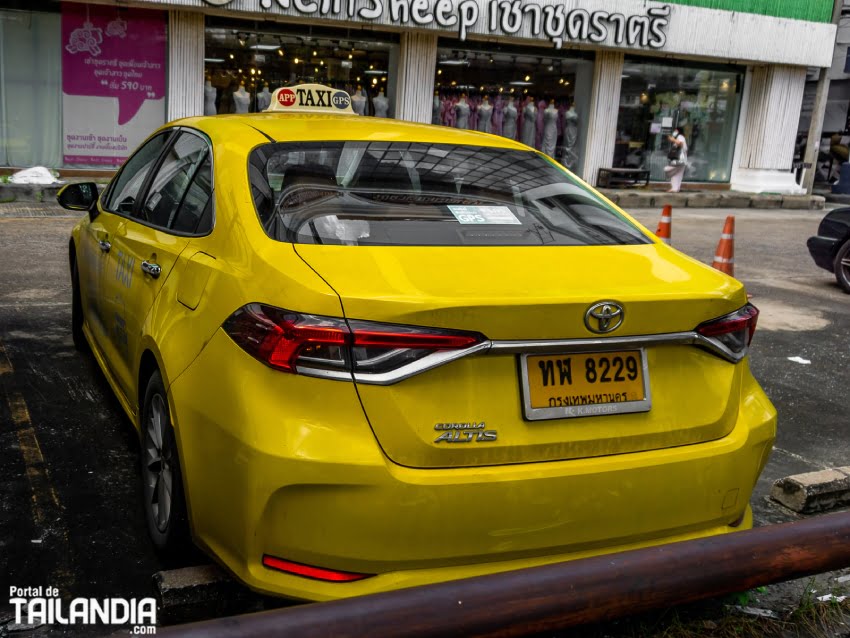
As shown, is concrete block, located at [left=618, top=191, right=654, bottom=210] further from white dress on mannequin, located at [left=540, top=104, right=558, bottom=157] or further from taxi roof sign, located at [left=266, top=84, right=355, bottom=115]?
taxi roof sign, located at [left=266, top=84, right=355, bottom=115]

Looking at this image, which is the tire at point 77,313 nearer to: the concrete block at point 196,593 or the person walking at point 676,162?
the concrete block at point 196,593

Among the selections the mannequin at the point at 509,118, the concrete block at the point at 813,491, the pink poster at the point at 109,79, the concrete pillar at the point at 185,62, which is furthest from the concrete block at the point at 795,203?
the concrete block at the point at 813,491

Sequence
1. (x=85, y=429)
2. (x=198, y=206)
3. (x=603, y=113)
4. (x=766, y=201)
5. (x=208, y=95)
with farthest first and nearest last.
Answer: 1. (x=603, y=113)
2. (x=766, y=201)
3. (x=208, y=95)
4. (x=85, y=429)
5. (x=198, y=206)

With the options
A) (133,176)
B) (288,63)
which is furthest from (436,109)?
(133,176)

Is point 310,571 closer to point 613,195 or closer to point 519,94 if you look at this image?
point 613,195

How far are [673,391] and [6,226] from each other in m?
10.2

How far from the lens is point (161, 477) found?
10.6 ft

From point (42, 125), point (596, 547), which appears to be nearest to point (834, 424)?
point (596, 547)

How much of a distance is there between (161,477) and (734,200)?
18.6 meters

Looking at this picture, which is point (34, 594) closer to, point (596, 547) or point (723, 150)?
point (596, 547)

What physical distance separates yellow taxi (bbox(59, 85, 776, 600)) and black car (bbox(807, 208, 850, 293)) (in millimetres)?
7081

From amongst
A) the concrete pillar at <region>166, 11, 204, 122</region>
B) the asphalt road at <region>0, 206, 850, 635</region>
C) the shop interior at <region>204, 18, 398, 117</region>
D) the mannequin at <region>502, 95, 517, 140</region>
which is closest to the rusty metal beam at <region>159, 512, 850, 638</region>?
the asphalt road at <region>0, 206, 850, 635</region>

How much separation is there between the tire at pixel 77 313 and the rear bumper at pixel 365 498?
3.05 metres

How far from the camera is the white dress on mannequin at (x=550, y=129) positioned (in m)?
20.6
